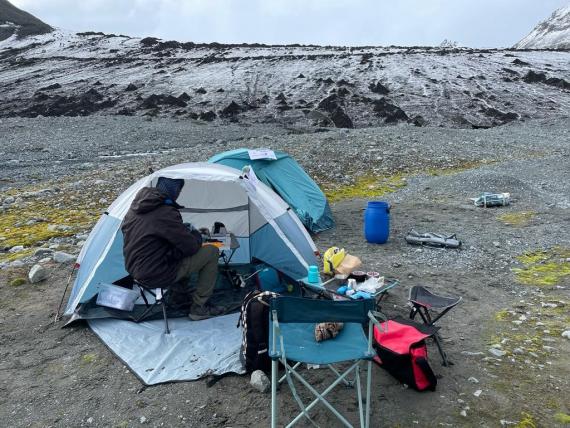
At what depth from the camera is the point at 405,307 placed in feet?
20.8

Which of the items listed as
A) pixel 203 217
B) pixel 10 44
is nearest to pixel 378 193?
pixel 203 217

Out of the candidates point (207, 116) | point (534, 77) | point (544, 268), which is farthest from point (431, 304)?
point (534, 77)

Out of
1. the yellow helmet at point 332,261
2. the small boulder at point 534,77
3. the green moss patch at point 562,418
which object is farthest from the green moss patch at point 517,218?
the small boulder at point 534,77

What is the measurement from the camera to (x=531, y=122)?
2828 cm

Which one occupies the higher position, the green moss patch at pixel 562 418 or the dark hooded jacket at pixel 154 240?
the dark hooded jacket at pixel 154 240

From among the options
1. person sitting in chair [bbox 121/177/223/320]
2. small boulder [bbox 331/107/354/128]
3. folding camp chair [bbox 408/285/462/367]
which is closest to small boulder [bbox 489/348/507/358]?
folding camp chair [bbox 408/285/462/367]

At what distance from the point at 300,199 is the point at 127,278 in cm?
415

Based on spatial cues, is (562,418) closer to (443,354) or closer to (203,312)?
(443,354)

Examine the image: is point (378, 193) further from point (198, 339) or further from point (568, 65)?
point (568, 65)

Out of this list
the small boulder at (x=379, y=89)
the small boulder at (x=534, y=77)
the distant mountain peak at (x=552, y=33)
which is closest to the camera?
the small boulder at (x=379, y=89)

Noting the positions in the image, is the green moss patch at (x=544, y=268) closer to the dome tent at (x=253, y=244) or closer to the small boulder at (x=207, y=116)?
the dome tent at (x=253, y=244)

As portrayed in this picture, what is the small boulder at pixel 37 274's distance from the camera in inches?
288

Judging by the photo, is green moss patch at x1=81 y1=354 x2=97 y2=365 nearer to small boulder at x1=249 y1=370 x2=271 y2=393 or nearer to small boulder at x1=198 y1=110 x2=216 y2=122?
small boulder at x1=249 y1=370 x2=271 y2=393

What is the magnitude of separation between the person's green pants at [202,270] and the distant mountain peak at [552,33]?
8638cm
